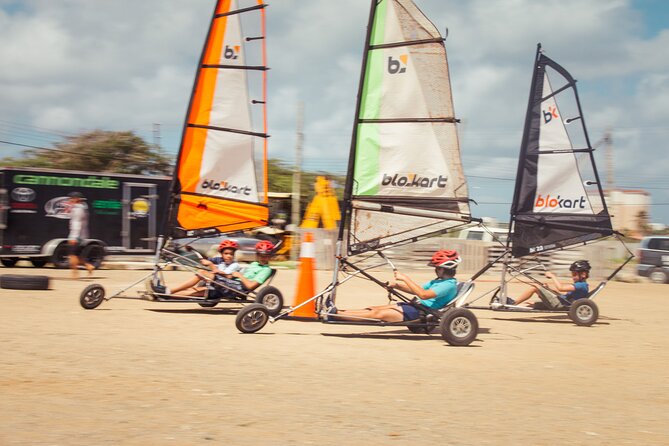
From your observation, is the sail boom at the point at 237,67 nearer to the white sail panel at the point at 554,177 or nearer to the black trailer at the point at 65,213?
the white sail panel at the point at 554,177

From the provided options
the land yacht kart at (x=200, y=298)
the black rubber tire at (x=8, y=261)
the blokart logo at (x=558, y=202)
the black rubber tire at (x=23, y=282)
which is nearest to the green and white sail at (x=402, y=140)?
the land yacht kart at (x=200, y=298)

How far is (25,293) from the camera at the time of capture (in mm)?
14578

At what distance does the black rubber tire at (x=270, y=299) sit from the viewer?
12250mm

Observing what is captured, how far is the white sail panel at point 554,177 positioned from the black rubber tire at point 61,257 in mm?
13971

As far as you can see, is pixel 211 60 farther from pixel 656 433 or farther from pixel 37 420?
pixel 656 433

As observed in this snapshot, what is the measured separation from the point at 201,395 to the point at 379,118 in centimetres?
556

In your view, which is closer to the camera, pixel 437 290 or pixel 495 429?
pixel 495 429

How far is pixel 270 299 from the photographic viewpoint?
40.7 feet

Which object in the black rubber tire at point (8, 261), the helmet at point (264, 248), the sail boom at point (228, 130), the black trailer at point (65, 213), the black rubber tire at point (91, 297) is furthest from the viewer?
the black rubber tire at point (8, 261)

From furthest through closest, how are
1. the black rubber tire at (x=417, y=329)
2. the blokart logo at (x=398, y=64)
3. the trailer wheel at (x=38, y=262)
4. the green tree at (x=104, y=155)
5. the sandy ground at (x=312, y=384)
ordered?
the green tree at (x=104, y=155) < the trailer wheel at (x=38, y=262) < the blokart logo at (x=398, y=64) < the black rubber tire at (x=417, y=329) < the sandy ground at (x=312, y=384)

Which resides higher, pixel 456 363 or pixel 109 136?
pixel 109 136

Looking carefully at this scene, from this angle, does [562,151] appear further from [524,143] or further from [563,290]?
[563,290]

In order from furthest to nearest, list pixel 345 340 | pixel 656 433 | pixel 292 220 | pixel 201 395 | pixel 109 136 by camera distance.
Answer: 1. pixel 109 136
2. pixel 292 220
3. pixel 345 340
4. pixel 201 395
5. pixel 656 433

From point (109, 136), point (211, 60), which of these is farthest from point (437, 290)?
point (109, 136)
